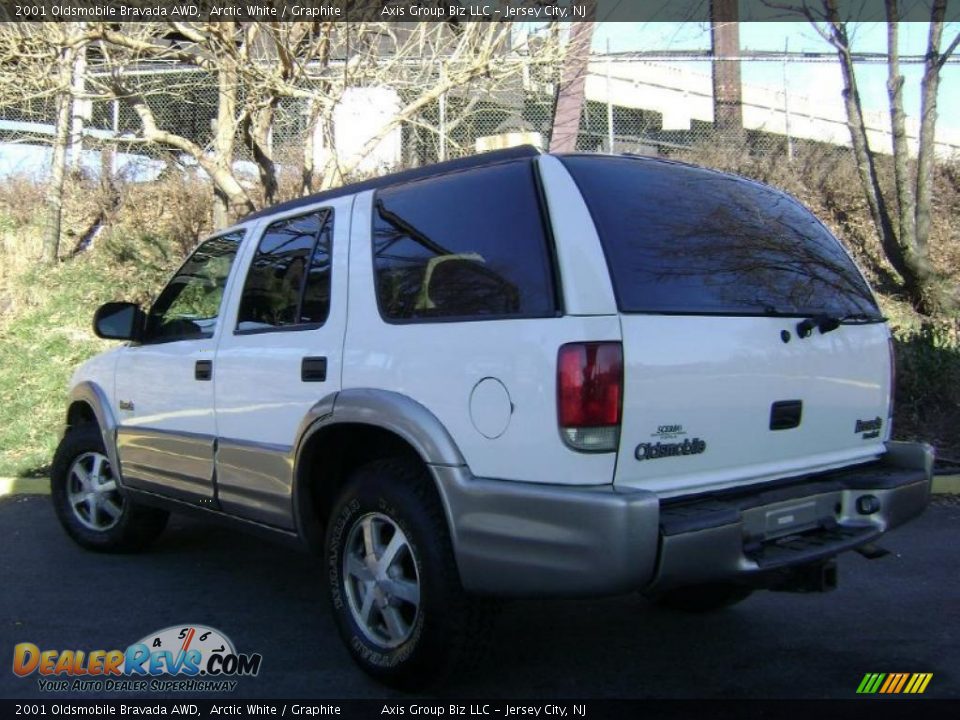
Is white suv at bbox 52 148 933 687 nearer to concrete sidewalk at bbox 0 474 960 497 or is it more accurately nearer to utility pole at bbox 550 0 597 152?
concrete sidewalk at bbox 0 474 960 497

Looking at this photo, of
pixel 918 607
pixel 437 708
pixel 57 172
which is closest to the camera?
pixel 437 708

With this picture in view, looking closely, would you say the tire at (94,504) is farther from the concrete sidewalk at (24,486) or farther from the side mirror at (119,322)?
the concrete sidewalk at (24,486)

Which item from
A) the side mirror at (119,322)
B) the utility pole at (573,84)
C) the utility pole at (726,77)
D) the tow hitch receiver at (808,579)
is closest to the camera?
the tow hitch receiver at (808,579)

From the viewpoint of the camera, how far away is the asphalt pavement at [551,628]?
3.51m

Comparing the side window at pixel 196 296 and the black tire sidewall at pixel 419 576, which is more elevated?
the side window at pixel 196 296

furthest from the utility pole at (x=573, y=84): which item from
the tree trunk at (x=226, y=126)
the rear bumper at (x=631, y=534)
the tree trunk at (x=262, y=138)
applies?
the rear bumper at (x=631, y=534)

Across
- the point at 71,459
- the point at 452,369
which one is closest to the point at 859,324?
the point at 452,369

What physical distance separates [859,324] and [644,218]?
109 cm

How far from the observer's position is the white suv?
9.14 feet

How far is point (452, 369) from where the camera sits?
3061mm

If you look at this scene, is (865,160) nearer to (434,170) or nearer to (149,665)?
(434,170)

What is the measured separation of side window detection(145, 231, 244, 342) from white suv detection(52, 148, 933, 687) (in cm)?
30

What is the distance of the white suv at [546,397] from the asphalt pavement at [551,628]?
1.05 ft

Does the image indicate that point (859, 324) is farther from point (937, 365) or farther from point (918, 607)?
point (937, 365)
